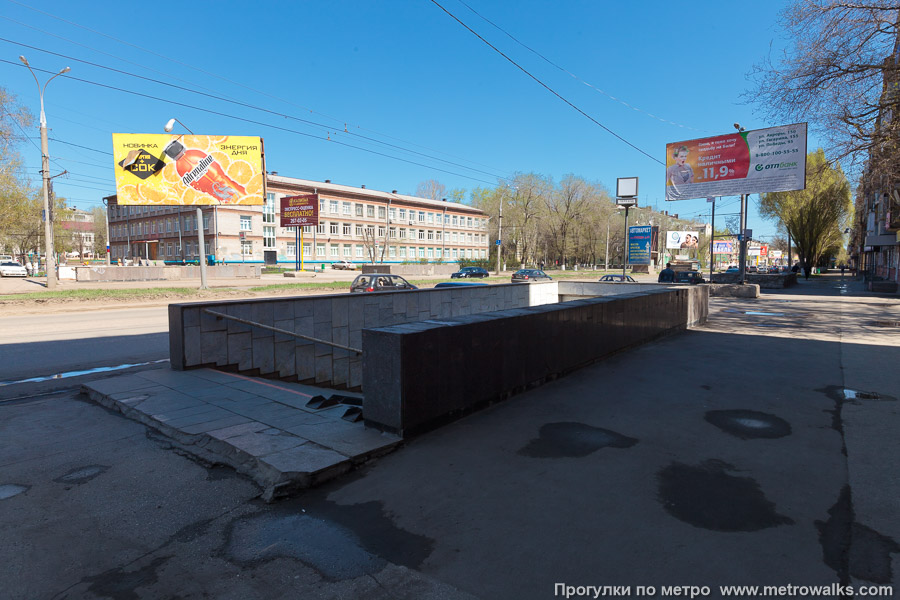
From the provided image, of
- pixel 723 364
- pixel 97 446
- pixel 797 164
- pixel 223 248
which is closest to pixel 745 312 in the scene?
pixel 797 164

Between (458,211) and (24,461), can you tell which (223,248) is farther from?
(24,461)

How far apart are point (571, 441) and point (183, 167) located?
2933cm

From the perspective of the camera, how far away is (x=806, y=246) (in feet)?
176

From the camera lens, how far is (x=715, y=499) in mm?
3695

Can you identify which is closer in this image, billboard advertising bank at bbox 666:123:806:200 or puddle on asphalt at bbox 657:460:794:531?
puddle on asphalt at bbox 657:460:794:531

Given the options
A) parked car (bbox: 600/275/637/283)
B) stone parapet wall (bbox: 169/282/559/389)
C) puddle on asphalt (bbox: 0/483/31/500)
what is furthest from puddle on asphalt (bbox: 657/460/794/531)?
parked car (bbox: 600/275/637/283)

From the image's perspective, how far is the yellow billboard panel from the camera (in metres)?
27.4

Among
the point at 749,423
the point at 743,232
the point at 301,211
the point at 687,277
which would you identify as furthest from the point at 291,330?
the point at 301,211

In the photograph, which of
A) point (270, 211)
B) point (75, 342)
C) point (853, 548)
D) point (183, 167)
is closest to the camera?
point (853, 548)

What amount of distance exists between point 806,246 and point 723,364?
5630cm

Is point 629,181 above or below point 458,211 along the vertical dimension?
below

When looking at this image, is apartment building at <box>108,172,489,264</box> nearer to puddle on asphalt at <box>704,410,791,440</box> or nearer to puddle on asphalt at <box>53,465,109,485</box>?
puddle on asphalt at <box>53,465,109,485</box>

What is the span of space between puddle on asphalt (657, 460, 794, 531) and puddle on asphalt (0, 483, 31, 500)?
486cm

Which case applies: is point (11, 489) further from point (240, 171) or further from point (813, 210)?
point (813, 210)
